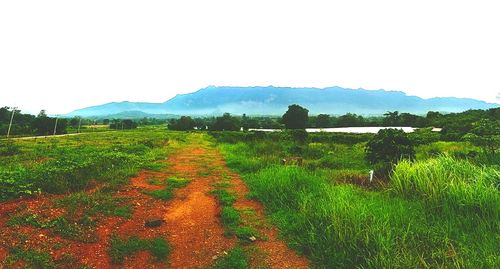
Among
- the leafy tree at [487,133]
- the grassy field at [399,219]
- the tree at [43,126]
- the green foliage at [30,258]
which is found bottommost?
the tree at [43,126]

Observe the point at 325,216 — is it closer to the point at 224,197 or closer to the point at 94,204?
the point at 224,197

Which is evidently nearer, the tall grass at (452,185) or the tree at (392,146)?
the tall grass at (452,185)

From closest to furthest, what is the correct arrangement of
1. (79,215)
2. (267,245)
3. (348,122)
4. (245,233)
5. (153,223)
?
(267,245), (245,233), (79,215), (153,223), (348,122)

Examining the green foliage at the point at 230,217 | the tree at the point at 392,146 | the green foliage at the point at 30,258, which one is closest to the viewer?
the green foliage at the point at 30,258

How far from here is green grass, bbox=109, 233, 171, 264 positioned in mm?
6828

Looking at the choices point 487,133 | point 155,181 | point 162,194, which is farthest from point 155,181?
point 487,133

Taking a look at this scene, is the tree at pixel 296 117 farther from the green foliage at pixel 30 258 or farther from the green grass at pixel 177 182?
the green foliage at pixel 30 258

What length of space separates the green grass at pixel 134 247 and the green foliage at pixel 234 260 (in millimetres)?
1156

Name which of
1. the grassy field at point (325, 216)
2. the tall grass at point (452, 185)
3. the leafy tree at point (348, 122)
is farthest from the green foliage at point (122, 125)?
the tall grass at point (452, 185)

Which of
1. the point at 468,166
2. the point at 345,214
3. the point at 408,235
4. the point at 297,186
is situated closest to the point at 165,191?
the point at 297,186

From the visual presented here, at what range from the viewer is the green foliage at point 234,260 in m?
6.45

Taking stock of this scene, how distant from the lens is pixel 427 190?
31.0 ft

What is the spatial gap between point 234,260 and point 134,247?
2.13m

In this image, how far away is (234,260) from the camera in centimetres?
664
